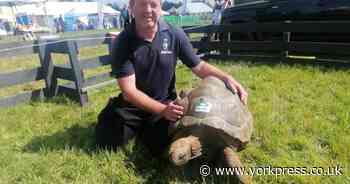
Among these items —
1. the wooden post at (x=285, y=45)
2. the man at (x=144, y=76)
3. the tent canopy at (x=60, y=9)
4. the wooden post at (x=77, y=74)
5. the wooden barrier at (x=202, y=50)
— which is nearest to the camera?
the man at (x=144, y=76)

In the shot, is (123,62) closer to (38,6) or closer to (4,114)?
(4,114)

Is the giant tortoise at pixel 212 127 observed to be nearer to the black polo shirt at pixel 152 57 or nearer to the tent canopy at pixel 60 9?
the black polo shirt at pixel 152 57

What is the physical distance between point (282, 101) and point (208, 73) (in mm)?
1470

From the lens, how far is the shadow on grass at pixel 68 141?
3.22 metres

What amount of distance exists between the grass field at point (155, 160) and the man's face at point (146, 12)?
1.10m

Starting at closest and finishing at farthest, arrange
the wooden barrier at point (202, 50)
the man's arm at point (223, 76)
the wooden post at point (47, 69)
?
the man's arm at point (223, 76), the wooden barrier at point (202, 50), the wooden post at point (47, 69)

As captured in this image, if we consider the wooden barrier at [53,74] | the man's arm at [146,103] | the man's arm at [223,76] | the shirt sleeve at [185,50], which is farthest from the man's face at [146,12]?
the wooden barrier at [53,74]

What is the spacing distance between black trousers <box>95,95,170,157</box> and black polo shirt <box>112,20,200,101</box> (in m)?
0.22

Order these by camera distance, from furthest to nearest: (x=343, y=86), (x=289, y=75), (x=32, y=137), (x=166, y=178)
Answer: (x=289, y=75) → (x=343, y=86) → (x=32, y=137) → (x=166, y=178)

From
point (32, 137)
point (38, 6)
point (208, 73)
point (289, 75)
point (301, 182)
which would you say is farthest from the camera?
point (38, 6)

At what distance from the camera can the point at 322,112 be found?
366cm

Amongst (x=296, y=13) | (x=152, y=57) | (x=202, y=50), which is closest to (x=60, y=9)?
(x=202, y=50)

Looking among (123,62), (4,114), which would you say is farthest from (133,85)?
(4,114)

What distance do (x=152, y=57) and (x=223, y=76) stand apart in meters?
0.64
